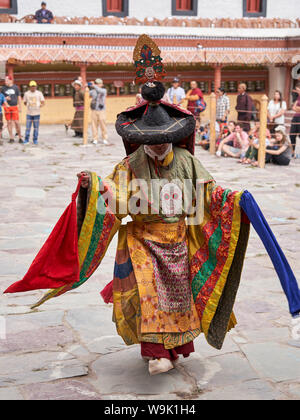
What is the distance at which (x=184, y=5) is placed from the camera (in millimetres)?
24688

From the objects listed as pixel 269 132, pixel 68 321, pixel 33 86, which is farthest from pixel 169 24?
pixel 68 321

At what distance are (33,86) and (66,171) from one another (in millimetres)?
4171

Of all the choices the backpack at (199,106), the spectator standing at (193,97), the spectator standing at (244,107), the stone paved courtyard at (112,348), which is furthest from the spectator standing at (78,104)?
the stone paved courtyard at (112,348)

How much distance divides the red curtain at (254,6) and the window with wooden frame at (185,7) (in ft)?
7.92

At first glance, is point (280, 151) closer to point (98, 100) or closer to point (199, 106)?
point (199, 106)

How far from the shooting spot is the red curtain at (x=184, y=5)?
24534 mm

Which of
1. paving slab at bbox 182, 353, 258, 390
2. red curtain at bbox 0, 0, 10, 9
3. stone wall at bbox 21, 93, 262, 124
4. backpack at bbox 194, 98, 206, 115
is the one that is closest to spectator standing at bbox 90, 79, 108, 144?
backpack at bbox 194, 98, 206, 115

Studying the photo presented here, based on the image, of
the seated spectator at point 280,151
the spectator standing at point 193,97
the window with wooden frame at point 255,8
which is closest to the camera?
the seated spectator at point 280,151

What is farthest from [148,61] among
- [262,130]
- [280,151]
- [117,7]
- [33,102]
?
[117,7]

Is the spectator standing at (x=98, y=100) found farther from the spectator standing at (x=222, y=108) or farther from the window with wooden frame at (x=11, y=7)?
the window with wooden frame at (x=11, y=7)

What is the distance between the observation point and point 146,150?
3939 millimetres

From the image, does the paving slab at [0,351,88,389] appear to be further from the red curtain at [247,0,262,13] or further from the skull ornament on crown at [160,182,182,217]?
the red curtain at [247,0,262,13]

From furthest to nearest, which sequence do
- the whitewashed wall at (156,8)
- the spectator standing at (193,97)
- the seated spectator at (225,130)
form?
the whitewashed wall at (156,8) → the spectator standing at (193,97) → the seated spectator at (225,130)
